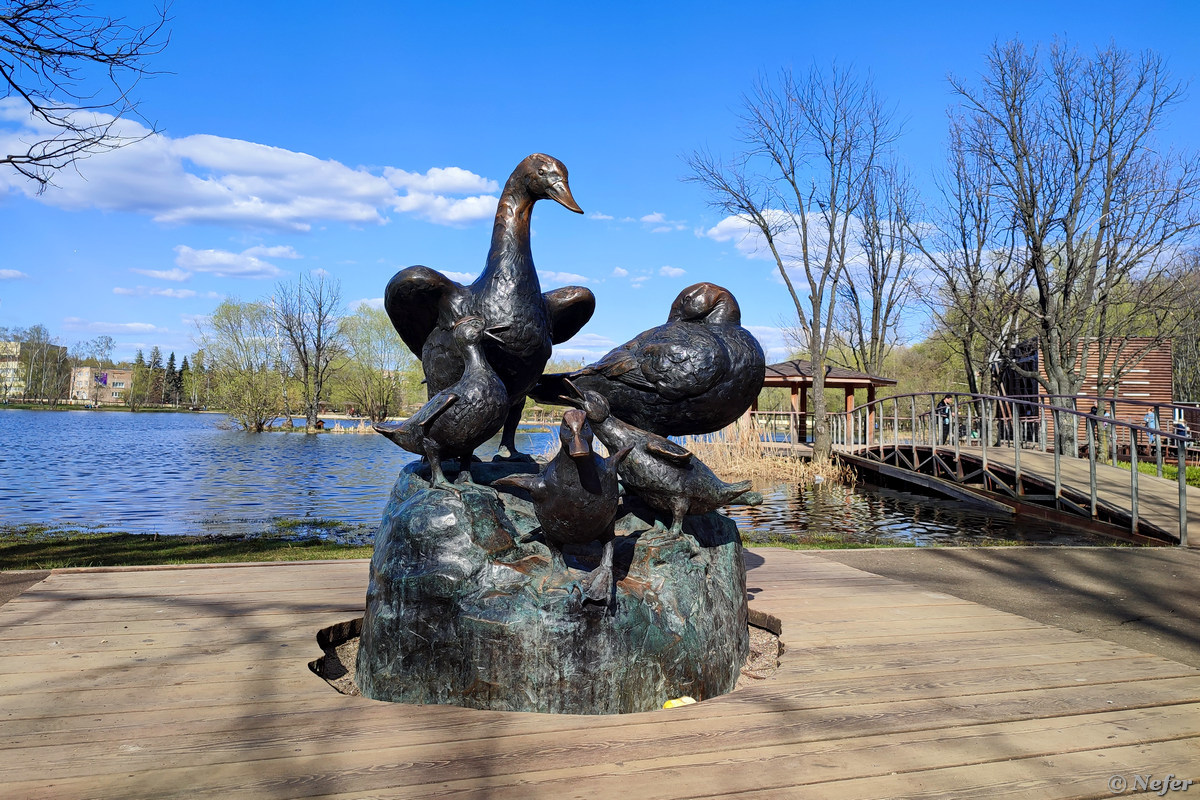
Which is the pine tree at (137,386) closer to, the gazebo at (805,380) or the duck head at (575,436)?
the gazebo at (805,380)

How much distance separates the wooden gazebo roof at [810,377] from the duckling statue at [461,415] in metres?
20.9

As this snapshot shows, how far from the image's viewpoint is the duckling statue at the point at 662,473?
3.28m

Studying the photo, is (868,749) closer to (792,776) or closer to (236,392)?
(792,776)

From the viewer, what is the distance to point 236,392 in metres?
37.5

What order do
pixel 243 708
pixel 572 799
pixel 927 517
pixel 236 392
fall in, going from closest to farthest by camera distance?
pixel 572 799, pixel 243 708, pixel 927 517, pixel 236 392

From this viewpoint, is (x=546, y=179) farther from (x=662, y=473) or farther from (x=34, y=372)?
(x=34, y=372)

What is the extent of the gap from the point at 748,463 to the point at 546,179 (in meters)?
14.3

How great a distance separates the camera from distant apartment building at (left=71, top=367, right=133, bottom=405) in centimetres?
8488

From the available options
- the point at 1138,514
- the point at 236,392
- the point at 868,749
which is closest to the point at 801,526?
the point at 1138,514

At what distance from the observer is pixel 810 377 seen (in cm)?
2483

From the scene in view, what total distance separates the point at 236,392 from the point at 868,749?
39936 millimetres

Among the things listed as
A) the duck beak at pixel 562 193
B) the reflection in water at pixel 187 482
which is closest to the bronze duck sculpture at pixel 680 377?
the duck beak at pixel 562 193

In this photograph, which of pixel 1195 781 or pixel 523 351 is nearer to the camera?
pixel 1195 781

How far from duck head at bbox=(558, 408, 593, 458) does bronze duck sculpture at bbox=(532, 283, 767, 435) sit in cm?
87
